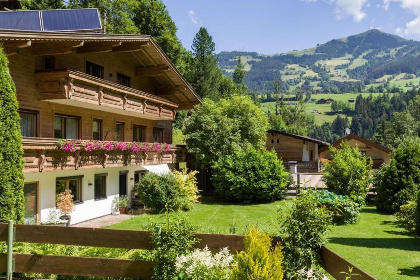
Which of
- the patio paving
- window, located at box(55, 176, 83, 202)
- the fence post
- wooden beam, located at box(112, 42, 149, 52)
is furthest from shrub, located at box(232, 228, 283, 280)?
wooden beam, located at box(112, 42, 149, 52)

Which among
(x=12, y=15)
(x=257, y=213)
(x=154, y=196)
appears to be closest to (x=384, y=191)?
(x=257, y=213)

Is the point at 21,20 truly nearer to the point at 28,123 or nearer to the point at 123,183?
the point at 28,123

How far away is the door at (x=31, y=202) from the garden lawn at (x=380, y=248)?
11646 mm

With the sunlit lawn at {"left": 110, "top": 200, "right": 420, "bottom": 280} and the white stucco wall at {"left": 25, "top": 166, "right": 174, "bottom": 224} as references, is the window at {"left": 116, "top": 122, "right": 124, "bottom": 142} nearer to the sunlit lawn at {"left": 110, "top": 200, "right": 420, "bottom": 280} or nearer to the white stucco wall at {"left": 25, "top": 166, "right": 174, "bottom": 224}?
the white stucco wall at {"left": 25, "top": 166, "right": 174, "bottom": 224}

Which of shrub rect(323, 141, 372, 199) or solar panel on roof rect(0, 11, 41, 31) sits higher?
solar panel on roof rect(0, 11, 41, 31)

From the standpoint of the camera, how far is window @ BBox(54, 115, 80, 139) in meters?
18.6

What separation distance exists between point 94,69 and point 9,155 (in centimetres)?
1033

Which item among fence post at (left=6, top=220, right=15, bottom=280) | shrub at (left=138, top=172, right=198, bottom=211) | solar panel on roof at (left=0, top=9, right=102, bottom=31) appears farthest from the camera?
shrub at (left=138, top=172, right=198, bottom=211)

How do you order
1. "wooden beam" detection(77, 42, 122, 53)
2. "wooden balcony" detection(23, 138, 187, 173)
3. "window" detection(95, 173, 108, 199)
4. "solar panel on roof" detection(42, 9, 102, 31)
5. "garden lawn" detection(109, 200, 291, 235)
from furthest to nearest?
"window" detection(95, 173, 108, 199) < "wooden beam" detection(77, 42, 122, 53) < "solar panel on roof" detection(42, 9, 102, 31) < "garden lawn" detection(109, 200, 291, 235) < "wooden balcony" detection(23, 138, 187, 173)

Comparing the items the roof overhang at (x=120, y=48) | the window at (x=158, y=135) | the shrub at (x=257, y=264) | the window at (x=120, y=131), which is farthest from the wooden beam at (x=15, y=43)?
the window at (x=158, y=135)

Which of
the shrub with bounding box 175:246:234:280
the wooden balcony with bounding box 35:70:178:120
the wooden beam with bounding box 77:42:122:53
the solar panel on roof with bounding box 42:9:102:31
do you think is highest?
the solar panel on roof with bounding box 42:9:102:31

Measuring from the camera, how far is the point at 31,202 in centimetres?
1606

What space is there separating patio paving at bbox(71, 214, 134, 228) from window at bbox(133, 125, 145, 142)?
6.75m

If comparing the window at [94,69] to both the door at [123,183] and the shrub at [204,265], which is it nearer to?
the door at [123,183]
